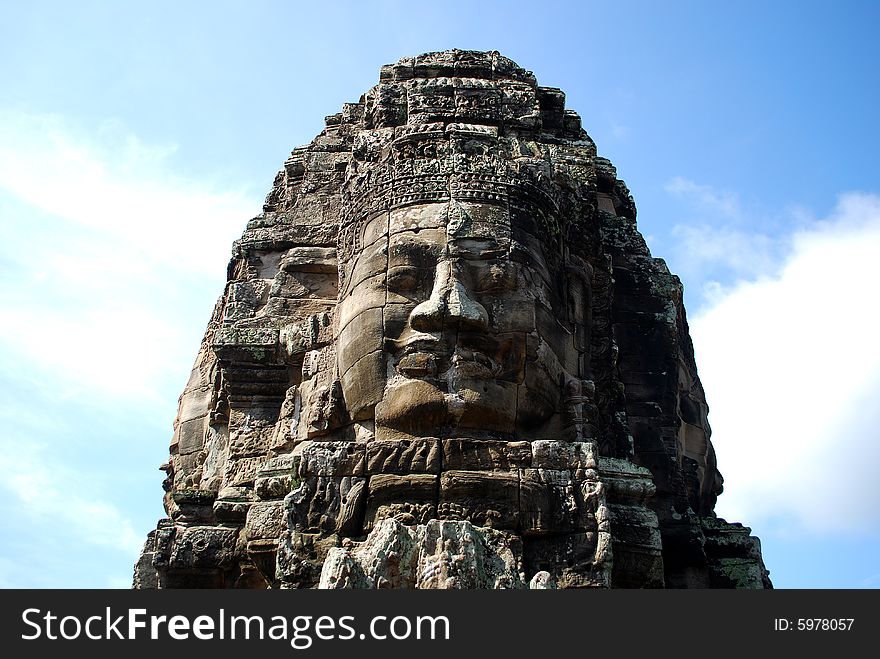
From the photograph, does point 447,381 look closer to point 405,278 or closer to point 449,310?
point 449,310

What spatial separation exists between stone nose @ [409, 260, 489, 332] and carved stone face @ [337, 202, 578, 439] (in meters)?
0.01

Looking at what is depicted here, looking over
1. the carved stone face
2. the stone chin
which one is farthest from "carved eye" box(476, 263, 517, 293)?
the stone chin

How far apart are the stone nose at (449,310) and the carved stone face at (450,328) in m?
0.01

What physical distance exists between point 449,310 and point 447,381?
570 mm

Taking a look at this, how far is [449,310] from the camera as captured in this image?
29.4ft

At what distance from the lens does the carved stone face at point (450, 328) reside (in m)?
8.91

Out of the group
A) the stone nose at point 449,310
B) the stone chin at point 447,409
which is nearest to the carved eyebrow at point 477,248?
the stone nose at point 449,310

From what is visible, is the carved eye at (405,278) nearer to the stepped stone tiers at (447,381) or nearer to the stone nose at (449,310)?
the stepped stone tiers at (447,381)

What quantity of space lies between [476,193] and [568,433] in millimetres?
2249

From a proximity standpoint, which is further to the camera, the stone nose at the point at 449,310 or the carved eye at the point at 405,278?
the carved eye at the point at 405,278

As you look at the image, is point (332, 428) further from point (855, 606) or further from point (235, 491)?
point (855, 606)

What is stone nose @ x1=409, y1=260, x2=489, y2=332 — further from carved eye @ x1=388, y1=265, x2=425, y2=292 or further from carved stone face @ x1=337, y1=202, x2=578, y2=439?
carved eye @ x1=388, y1=265, x2=425, y2=292

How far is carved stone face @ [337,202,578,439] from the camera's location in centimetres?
891

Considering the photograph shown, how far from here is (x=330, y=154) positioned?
40.0ft
